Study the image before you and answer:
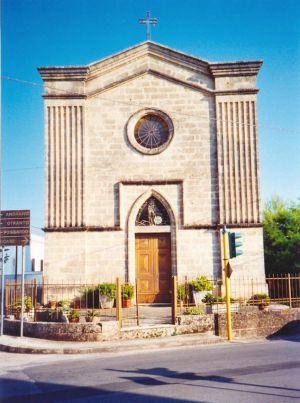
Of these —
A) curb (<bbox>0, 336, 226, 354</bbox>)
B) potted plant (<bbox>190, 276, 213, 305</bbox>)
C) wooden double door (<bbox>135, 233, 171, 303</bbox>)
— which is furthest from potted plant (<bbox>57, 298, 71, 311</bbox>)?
potted plant (<bbox>190, 276, 213, 305</bbox>)

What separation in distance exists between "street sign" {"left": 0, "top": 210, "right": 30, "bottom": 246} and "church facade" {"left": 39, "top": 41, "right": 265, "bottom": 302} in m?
3.51

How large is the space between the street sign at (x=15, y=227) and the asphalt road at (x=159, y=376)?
3.28 meters

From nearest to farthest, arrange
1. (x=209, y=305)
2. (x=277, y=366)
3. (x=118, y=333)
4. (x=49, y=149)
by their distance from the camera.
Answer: (x=277, y=366) < (x=118, y=333) < (x=209, y=305) < (x=49, y=149)

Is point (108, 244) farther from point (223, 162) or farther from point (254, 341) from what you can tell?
point (254, 341)

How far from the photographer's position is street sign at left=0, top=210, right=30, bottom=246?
41.5ft

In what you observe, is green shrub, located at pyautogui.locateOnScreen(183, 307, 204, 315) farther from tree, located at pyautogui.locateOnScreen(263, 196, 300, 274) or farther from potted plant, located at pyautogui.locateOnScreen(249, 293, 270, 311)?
tree, located at pyautogui.locateOnScreen(263, 196, 300, 274)

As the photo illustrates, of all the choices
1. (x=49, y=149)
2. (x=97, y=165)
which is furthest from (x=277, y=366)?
(x=49, y=149)

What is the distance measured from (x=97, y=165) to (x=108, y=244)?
292 cm

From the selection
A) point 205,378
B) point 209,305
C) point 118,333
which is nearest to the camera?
point 205,378

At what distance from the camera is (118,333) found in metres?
11.6

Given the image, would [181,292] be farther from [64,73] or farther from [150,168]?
[64,73]

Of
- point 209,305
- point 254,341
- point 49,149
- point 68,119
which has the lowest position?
point 254,341

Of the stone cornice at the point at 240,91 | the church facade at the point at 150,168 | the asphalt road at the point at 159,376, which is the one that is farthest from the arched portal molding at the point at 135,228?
the asphalt road at the point at 159,376

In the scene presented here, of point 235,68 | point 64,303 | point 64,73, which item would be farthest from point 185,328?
point 64,73
